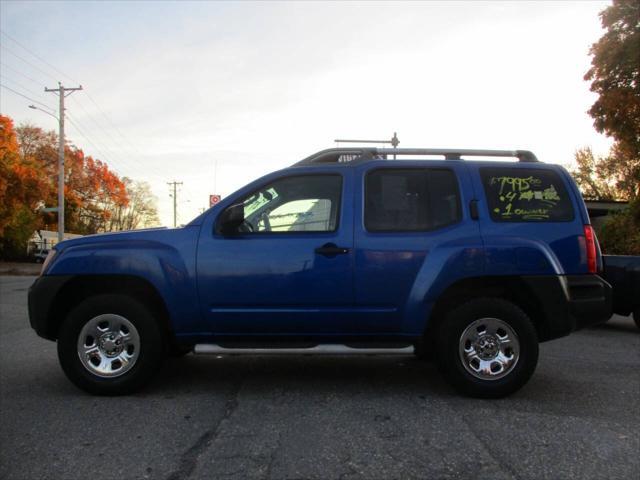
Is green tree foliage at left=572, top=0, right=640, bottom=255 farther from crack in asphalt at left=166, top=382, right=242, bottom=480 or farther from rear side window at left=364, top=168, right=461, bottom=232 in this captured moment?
crack in asphalt at left=166, top=382, right=242, bottom=480

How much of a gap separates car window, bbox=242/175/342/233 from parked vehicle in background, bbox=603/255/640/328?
4.57 m

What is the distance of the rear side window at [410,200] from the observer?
4664mm

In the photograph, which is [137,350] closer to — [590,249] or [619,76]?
[590,249]

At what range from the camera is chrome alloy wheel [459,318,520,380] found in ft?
14.7

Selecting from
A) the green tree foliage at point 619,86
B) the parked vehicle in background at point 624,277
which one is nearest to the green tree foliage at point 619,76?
the green tree foliage at point 619,86

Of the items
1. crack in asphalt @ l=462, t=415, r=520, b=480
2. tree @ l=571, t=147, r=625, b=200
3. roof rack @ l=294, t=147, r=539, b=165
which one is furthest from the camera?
tree @ l=571, t=147, r=625, b=200

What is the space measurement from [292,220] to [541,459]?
2.59 m

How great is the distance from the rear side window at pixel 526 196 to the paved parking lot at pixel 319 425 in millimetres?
1491

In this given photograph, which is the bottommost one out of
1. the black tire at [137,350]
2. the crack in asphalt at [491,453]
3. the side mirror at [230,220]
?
the crack in asphalt at [491,453]

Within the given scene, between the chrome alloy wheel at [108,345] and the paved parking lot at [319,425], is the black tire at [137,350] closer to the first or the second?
the chrome alloy wheel at [108,345]

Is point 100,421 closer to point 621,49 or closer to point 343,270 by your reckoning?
point 343,270

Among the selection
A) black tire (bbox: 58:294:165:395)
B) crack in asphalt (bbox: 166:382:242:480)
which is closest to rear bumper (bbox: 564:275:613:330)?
crack in asphalt (bbox: 166:382:242:480)

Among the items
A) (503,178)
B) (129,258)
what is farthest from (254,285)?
(503,178)

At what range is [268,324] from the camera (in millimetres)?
4578
